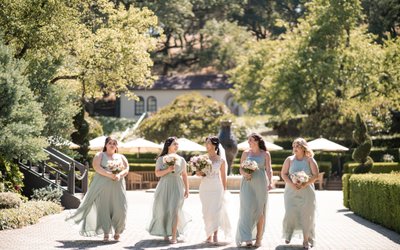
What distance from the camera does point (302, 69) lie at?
5084 centimetres

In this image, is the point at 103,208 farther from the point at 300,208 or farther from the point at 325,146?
the point at 325,146

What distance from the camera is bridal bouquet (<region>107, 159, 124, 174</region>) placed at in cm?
1477

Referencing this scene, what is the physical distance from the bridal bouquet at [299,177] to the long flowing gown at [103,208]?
3314mm

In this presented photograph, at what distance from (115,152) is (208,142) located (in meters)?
1.98

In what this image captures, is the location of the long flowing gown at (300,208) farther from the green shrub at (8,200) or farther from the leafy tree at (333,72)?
the leafy tree at (333,72)

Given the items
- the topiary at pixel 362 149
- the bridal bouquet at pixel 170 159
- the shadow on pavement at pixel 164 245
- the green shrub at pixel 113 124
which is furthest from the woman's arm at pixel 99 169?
the green shrub at pixel 113 124

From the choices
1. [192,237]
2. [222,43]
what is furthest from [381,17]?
[192,237]

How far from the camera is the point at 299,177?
1381 centimetres

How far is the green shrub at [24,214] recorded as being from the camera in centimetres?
1747

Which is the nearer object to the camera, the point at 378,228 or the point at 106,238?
the point at 106,238

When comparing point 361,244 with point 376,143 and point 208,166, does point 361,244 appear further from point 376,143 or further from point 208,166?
point 376,143

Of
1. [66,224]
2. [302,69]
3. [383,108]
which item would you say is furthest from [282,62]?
[66,224]

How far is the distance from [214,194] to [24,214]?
570 centimetres

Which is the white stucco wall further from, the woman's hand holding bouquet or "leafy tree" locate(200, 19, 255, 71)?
the woman's hand holding bouquet
